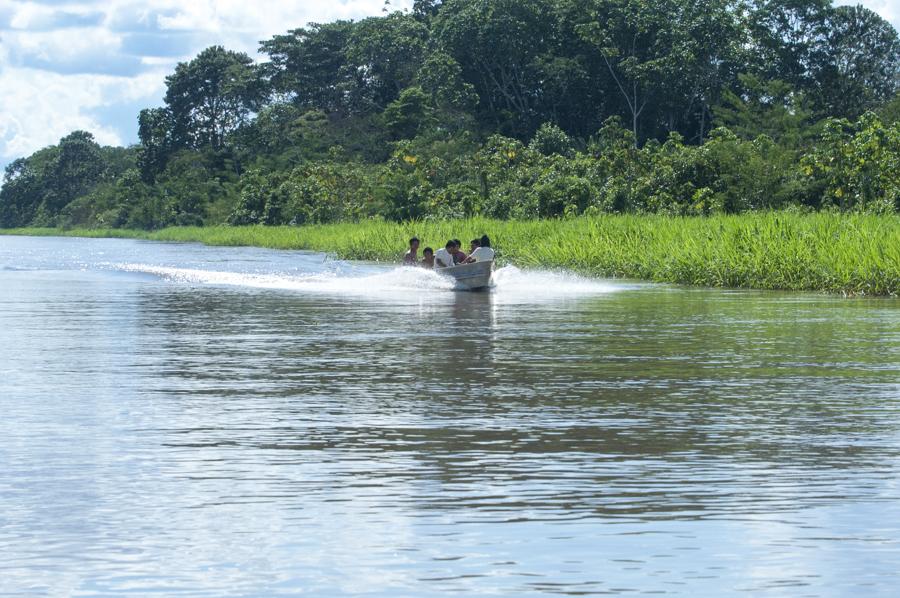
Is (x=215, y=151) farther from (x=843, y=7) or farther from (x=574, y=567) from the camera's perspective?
(x=574, y=567)

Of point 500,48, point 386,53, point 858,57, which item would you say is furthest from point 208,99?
point 858,57

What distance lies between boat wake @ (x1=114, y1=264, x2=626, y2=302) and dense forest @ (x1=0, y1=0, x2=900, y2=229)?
9270 millimetres

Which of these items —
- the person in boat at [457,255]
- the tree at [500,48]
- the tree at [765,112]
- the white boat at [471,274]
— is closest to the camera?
the white boat at [471,274]

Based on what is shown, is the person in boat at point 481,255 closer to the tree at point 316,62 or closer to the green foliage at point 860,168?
the green foliage at point 860,168

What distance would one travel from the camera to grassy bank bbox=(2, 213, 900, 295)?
2406cm

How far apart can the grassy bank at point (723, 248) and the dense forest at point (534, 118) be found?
195 inches

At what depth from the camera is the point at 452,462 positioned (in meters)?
7.51

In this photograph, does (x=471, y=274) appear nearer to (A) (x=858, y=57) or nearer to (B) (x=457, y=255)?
(B) (x=457, y=255)

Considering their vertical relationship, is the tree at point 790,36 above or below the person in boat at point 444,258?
above

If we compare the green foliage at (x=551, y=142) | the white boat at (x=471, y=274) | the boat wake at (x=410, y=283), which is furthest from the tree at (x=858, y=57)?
the white boat at (x=471, y=274)

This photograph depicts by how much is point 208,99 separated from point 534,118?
31.7 metres

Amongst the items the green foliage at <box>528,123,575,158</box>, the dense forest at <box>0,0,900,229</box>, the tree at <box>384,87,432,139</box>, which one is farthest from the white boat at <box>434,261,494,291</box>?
the tree at <box>384,87,432,139</box>

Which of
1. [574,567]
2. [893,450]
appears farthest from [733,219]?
[574,567]

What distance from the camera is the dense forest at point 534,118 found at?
40.8 m
